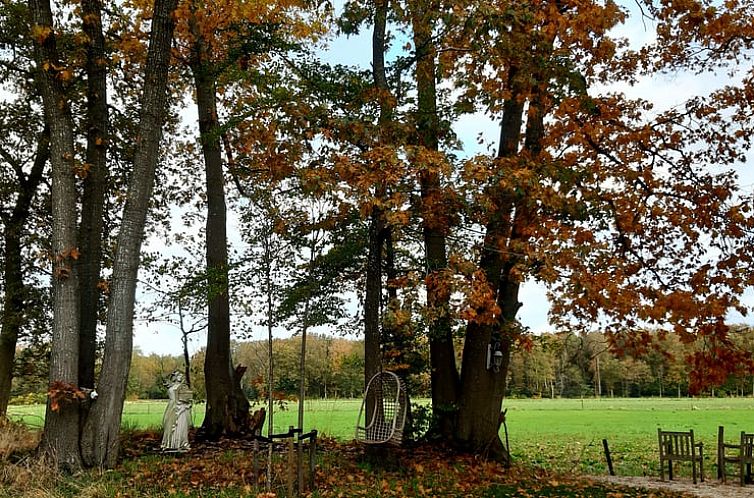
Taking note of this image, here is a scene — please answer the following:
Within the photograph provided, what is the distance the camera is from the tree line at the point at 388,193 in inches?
366

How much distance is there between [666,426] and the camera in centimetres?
2662

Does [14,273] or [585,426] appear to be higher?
[14,273]

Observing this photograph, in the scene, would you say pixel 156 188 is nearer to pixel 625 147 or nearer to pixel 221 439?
pixel 221 439

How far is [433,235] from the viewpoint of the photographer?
A: 11.2 meters

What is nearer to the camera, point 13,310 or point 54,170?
point 54,170

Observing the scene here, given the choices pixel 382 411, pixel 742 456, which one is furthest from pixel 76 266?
pixel 742 456

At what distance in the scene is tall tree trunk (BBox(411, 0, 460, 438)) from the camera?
379 inches

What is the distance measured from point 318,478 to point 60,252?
4835 millimetres

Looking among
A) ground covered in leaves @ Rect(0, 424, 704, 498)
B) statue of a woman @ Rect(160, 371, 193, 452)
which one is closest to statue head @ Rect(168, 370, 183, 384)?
statue of a woman @ Rect(160, 371, 193, 452)

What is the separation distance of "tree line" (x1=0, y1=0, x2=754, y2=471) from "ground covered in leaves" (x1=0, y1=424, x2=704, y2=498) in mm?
620

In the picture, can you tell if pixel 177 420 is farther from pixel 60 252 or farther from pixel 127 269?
pixel 60 252

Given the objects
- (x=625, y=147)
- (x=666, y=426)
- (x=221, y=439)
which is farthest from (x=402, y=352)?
(x=666, y=426)

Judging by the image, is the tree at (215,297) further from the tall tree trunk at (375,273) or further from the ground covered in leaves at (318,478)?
the tall tree trunk at (375,273)

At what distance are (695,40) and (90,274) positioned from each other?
10600 mm
